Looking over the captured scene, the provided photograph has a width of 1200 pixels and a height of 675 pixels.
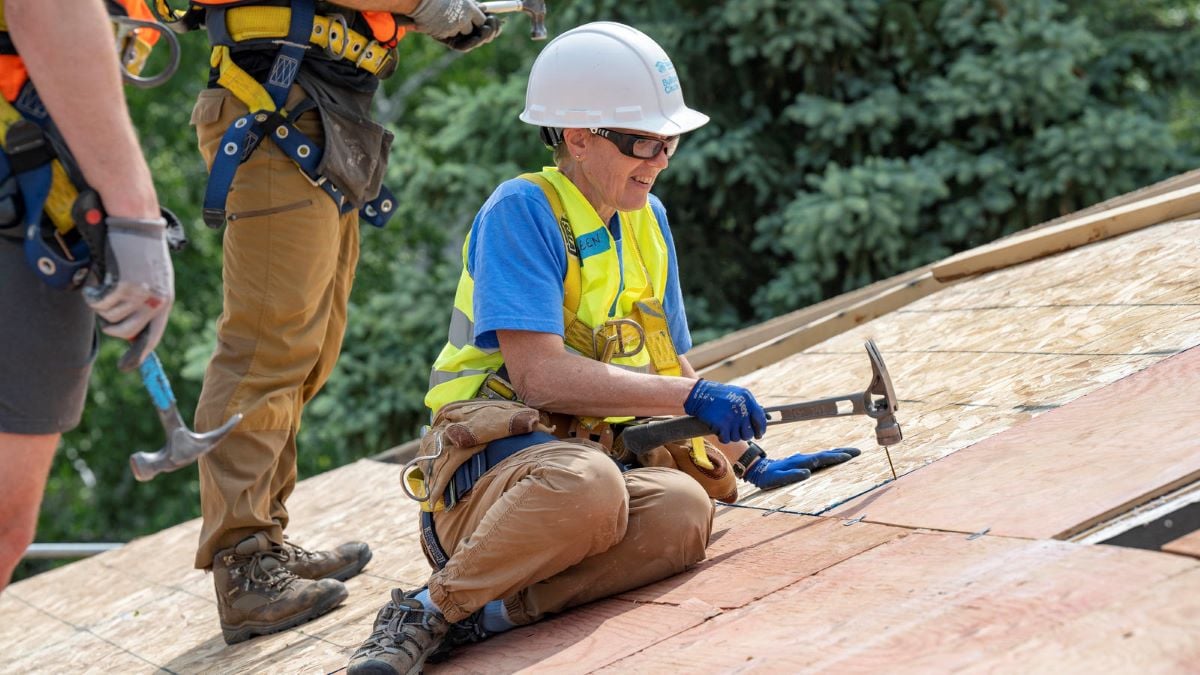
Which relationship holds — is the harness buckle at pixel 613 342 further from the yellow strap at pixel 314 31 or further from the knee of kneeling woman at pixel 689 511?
the yellow strap at pixel 314 31

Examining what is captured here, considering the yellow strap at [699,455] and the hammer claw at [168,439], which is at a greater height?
the hammer claw at [168,439]

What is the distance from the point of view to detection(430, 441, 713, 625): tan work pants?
2.92 m

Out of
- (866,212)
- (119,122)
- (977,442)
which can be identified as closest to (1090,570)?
(977,442)

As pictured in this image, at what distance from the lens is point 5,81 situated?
2496mm

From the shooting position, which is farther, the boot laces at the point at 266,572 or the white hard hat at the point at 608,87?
the boot laces at the point at 266,572

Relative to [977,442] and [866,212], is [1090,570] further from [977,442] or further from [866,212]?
[866,212]

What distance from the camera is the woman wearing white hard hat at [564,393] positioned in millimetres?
2959

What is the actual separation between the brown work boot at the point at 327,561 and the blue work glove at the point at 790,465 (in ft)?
4.04

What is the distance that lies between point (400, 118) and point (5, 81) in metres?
16.1

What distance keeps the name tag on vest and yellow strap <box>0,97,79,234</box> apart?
1194 mm

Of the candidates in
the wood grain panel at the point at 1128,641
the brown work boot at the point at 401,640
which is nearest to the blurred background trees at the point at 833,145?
the brown work boot at the point at 401,640

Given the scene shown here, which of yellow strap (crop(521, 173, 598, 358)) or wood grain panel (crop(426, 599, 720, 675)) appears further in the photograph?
yellow strap (crop(521, 173, 598, 358))

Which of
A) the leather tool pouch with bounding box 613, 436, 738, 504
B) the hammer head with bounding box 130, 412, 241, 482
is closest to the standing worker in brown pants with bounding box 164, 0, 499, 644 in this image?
the leather tool pouch with bounding box 613, 436, 738, 504

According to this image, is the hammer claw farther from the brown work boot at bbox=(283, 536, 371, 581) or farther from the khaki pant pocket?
the brown work boot at bbox=(283, 536, 371, 581)
